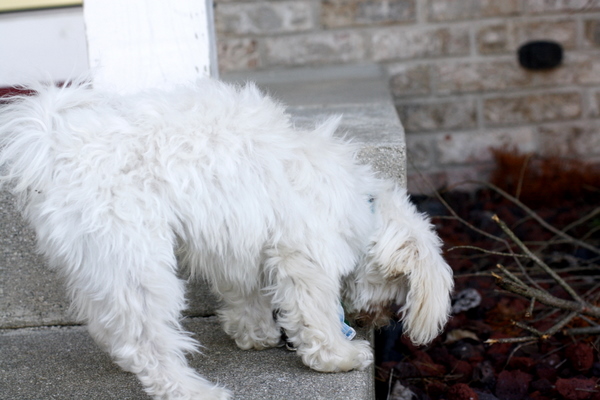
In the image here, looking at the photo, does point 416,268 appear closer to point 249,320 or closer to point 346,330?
point 346,330

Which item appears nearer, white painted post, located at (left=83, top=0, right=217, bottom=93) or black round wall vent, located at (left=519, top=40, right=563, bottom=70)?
white painted post, located at (left=83, top=0, right=217, bottom=93)

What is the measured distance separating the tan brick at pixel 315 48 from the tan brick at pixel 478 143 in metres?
1.00

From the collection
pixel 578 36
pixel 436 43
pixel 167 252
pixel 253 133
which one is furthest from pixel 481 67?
pixel 167 252

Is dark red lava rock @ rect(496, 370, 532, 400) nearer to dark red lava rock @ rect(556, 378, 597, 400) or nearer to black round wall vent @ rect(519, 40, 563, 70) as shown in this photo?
dark red lava rock @ rect(556, 378, 597, 400)

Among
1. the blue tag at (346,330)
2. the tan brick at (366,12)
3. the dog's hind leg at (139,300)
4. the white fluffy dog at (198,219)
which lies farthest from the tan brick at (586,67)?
the dog's hind leg at (139,300)

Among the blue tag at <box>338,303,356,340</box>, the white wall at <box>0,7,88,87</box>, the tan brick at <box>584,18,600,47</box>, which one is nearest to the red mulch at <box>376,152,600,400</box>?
the blue tag at <box>338,303,356,340</box>

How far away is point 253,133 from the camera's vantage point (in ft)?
7.27

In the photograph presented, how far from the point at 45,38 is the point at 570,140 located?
4096mm

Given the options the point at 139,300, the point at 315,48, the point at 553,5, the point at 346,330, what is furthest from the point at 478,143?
the point at 139,300

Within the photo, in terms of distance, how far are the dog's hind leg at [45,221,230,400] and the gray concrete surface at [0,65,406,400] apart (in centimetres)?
23

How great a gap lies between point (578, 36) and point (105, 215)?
452 centimetres

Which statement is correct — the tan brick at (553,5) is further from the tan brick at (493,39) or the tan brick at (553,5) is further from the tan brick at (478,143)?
the tan brick at (478,143)

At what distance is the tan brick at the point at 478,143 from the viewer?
552cm

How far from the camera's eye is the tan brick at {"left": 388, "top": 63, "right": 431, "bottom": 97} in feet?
18.0
